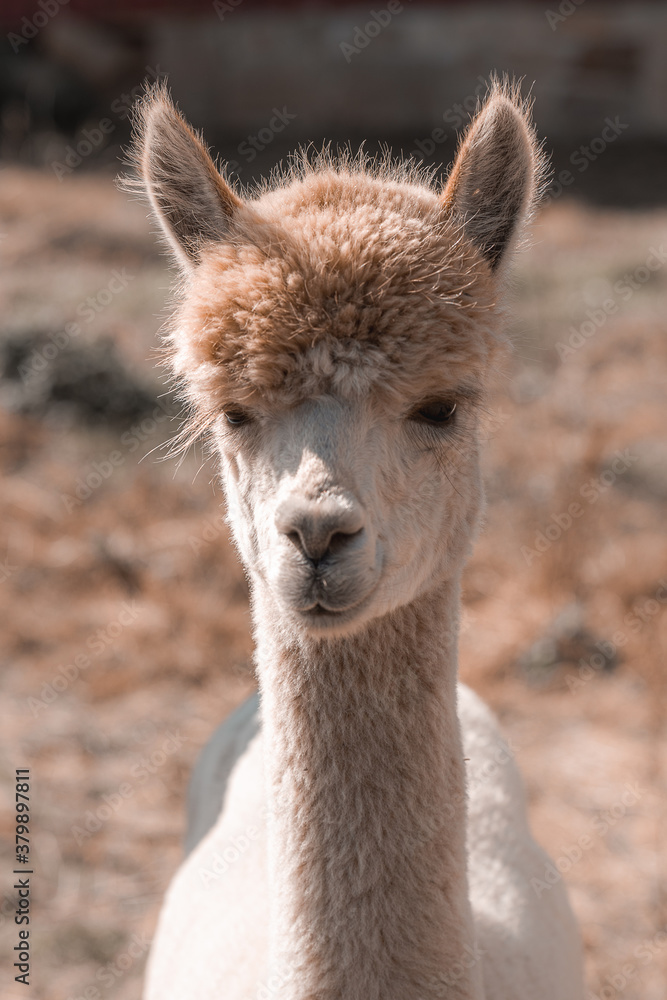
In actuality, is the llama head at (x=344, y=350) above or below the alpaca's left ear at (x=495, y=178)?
below

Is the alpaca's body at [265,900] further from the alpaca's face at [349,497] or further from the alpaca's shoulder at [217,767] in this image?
the alpaca's face at [349,497]

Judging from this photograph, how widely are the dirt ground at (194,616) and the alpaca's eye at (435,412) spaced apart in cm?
23

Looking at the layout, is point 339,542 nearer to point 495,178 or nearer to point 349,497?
point 349,497

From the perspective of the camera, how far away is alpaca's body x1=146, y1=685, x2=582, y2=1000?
2270mm

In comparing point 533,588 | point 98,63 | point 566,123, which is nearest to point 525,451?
point 533,588

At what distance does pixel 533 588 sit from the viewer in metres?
5.19

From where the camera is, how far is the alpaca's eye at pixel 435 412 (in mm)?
1757

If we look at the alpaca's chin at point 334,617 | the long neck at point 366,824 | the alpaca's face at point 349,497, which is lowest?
the long neck at point 366,824

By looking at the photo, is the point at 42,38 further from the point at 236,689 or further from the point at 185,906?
the point at 185,906

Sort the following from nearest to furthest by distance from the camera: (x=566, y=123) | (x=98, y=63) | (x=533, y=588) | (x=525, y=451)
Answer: (x=533, y=588)
(x=525, y=451)
(x=566, y=123)
(x=98, y=63)

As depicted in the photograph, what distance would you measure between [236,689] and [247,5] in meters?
10.9

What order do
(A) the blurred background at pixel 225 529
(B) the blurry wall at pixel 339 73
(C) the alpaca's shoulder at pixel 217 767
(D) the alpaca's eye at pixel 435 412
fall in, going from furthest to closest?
(B) the blurry wall at pixel 339 73 < (A) the blurred background at pixel 225 529 < (C) the alpaca's shoulder at pixel 217 767 < (D) the alpaca's eye at pixel 435 412

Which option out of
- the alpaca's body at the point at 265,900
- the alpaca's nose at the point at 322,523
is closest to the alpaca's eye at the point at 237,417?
the alpaca's nose at the point at 322,523

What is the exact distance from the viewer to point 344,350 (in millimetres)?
1620
